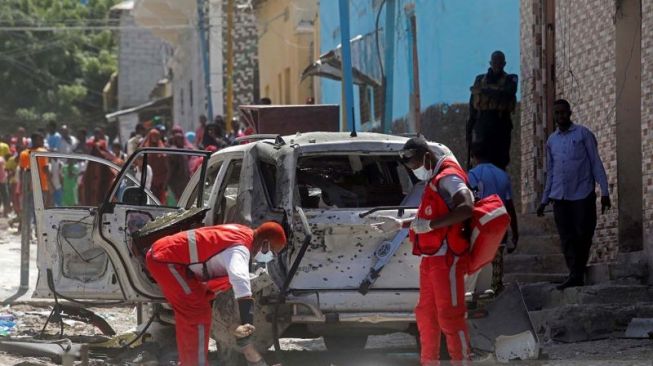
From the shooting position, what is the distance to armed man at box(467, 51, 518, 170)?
13070 mm

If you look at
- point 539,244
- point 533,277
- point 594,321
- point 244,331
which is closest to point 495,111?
point 539,244

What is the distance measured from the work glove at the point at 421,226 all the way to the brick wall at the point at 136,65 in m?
46.3

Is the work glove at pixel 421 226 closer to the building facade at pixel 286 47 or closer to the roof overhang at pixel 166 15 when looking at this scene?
the building facade at pixel 286 47

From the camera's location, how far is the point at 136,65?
5512 centimetres

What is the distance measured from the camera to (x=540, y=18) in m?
15.0

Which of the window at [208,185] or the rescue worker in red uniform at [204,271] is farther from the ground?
the window at [208,185]

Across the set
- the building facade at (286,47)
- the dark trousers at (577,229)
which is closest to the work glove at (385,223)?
the dark trousers at (577,229)

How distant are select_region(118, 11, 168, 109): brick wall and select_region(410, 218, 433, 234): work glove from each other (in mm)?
46271

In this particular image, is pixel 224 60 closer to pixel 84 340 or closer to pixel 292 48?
pixel 292 48

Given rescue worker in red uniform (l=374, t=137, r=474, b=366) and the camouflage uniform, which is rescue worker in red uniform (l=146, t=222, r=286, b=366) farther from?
the camouflage uniform

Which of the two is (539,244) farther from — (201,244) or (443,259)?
(201,244)

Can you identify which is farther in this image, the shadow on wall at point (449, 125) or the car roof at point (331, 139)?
the shadow on wall at point (449, 125)

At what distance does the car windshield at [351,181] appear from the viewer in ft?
31.4

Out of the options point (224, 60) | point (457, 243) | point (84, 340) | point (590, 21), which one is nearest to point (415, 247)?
point (457, 243)
